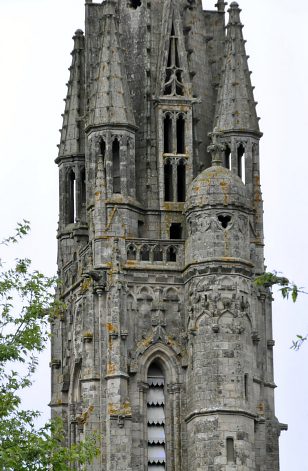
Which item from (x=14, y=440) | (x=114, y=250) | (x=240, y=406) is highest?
(x=114, y=250)

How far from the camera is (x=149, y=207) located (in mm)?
78875

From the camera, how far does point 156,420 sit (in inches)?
3039

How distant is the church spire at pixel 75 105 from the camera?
272 feet

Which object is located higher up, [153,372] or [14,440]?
[153,372]

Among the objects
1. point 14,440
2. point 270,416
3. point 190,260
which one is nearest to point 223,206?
point 190,260

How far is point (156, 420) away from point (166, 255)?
4.96 metres

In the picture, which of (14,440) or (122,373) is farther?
(122,373)

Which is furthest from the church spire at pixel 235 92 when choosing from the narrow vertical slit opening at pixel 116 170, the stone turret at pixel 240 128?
the narrow vertical slit opening at pixel 116 170

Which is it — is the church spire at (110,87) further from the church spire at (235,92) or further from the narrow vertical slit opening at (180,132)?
the church spire at (235,92)

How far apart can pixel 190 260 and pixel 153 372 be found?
352 cm

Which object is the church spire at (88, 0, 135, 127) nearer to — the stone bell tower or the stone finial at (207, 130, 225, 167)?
the stone bell tower

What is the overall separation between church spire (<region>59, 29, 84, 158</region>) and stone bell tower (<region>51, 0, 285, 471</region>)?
0.53m

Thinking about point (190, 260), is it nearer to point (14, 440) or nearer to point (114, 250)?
point (114, 250)

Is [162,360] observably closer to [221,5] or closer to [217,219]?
[217,219]
